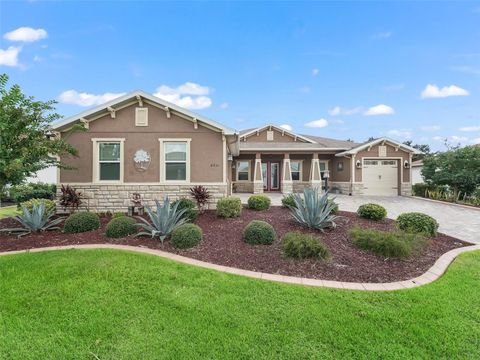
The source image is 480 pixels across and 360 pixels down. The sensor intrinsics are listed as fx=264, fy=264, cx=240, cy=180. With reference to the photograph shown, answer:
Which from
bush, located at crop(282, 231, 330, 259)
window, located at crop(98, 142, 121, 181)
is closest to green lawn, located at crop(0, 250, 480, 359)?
bush, located at crop(282, 231, 330, 259)

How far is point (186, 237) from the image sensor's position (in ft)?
19.7

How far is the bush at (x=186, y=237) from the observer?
595cm

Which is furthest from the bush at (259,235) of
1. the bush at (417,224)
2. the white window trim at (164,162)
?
the white window trim at (164,162)

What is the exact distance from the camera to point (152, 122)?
427 inches

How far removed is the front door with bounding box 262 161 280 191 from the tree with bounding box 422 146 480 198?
9979mm

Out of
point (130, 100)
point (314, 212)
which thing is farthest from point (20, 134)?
point (314, 212)

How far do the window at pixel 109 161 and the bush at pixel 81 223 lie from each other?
11.1 ft

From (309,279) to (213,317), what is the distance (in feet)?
6.16

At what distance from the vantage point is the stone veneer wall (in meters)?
10.7

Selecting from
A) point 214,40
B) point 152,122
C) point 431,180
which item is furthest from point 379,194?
point 152,122

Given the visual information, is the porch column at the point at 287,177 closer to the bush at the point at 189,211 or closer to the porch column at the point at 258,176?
the porch column at the point at 258,176

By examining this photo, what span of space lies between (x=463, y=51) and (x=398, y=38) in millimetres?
2558

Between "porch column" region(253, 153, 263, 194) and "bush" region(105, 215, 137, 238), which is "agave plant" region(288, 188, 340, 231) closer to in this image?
"bush" region(105, 215, 137, 238)

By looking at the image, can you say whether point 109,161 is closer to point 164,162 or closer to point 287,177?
point 164,162
